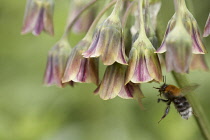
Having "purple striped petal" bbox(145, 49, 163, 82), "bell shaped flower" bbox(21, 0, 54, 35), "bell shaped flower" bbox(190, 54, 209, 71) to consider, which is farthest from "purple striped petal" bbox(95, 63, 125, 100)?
"bell shaped flower" bbox(21, 0, 54, 35)

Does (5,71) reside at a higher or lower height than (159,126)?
higher

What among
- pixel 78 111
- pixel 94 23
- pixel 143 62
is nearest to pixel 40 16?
pixel 94 23

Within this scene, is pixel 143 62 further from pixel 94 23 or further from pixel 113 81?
pixel 94 23

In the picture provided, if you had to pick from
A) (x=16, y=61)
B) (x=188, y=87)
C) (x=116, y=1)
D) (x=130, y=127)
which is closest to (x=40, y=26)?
(x=116, y=1)

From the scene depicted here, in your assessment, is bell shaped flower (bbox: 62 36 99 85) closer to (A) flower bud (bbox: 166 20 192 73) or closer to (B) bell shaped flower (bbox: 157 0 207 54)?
(B) bell shaped flower (bbox: 157 0 207 54)

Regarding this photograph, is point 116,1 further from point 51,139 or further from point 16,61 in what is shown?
point 16,61

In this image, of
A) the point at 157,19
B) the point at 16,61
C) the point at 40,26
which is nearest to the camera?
the point at 157,19
